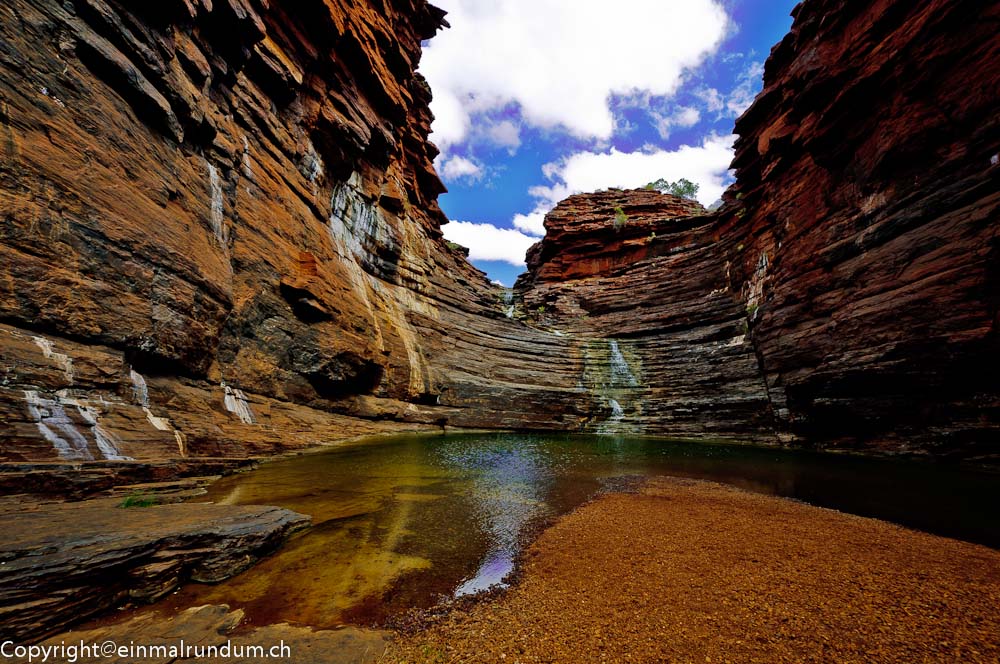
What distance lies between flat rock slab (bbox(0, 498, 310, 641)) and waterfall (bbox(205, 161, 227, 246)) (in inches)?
407

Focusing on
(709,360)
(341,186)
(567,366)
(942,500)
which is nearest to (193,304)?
(341,186)

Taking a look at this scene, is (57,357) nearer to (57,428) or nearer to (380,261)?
(57,428)

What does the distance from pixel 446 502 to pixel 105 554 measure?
5.27 meters

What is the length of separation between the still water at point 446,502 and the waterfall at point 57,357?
375 centimetres

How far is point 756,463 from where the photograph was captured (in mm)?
13820

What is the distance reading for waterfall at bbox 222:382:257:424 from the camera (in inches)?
452

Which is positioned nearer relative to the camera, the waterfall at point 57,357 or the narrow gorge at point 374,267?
the waterfall at point 57,357

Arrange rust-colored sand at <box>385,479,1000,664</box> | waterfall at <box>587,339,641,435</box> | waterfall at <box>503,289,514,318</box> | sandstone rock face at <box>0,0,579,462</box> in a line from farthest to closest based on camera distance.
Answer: waterfall at <box>503,289,514,318</box> < waterfall at <box>587,339,641,435</box> < sandstone rock face at <box>0,0,579,462</box> < rust-colored sand at <box>385,479,1000,664</box>

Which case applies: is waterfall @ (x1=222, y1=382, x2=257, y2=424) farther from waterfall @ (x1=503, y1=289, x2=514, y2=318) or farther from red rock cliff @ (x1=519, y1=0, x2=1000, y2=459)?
waterfall @ (x1=503, y1=289, x2=514, y2=318)

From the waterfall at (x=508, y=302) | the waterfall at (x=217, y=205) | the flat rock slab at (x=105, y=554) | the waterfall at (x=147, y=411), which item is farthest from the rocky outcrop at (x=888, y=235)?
the waterfall at (x=217, y=205)

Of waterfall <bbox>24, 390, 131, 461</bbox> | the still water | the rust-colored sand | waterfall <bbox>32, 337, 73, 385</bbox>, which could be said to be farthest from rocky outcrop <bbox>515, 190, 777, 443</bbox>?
waterfall <bbox>32, 337, 73, 385</bbox>

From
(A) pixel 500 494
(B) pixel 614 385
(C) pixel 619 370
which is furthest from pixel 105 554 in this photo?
(C) pixel 619 370

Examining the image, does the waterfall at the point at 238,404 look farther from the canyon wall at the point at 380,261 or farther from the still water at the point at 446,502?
the still water at the point at 446,502

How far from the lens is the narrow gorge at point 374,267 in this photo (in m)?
7.77
